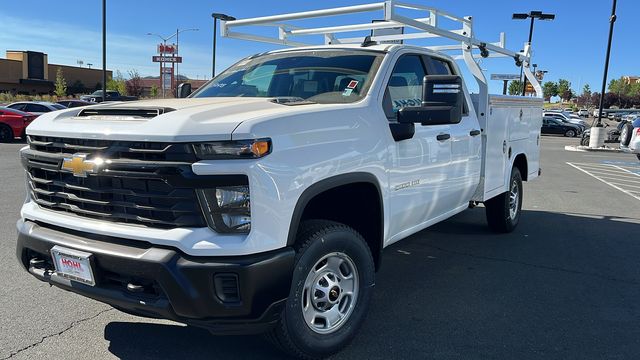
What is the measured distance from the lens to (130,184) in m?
2.86

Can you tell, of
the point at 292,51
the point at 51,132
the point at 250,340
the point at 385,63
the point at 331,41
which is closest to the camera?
the point at 51,132

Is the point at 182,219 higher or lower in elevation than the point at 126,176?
lower

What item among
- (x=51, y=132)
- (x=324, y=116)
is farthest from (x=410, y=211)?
(x=51, y=132)

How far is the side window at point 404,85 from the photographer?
157 inches

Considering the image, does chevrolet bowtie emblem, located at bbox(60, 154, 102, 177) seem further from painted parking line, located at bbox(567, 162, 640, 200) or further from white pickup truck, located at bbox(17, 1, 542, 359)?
painted parking line, located at bbox(567, 162, 640, 200)

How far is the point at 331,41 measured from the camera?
6797 millimetres

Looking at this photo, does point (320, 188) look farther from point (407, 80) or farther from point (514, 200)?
point (514, 200)

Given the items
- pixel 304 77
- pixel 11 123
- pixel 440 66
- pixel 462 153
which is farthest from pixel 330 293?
pixel 11 123

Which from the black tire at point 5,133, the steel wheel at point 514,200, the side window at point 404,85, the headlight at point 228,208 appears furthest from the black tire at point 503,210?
the black tire at point 5,133

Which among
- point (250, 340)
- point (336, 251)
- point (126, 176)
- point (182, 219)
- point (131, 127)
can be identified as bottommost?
point (250, 340)

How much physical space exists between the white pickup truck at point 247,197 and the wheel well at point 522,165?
3111 mm

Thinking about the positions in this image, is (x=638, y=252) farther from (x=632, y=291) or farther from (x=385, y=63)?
(x=385, y=63)

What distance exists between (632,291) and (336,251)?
321 cm

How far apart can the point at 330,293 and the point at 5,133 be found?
2041 cm
